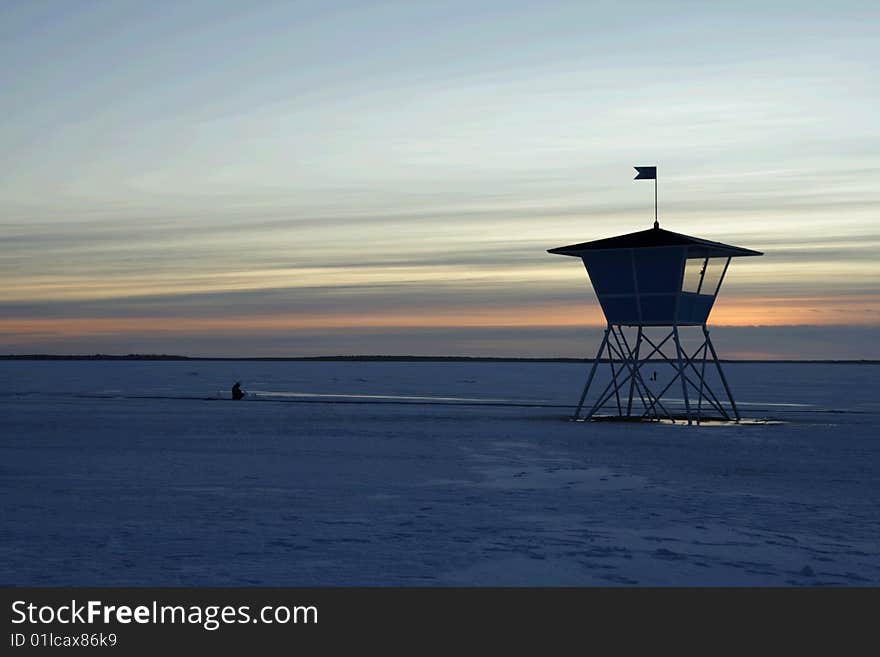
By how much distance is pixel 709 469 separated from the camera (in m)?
26.4

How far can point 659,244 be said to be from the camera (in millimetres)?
40250

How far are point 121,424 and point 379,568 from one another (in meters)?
30.7

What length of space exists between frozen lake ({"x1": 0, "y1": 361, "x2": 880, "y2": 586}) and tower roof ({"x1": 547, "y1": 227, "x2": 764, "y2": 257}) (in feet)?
22.2

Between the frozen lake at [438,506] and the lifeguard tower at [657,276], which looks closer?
the frozen lake at [438,506]

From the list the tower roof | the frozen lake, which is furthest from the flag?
the frozen lake

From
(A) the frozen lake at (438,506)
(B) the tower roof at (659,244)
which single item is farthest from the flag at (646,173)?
(A) the frozen lake at (438,506)

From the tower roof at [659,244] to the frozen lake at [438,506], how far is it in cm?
677

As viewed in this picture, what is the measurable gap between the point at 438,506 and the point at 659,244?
22.9 m

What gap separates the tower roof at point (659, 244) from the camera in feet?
132

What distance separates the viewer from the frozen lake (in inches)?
551

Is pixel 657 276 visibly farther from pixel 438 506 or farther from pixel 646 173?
pixel 438 506

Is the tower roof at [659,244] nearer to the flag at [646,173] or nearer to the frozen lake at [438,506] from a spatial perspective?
the flag at [646,173]

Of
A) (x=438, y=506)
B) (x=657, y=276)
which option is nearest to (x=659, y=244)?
(x=657, y=276)

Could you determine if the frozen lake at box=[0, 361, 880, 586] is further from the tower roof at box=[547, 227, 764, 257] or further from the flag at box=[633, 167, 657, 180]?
the flag at box=[633, 167, 657, 180]
